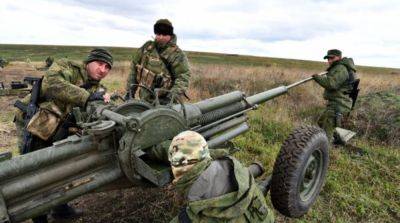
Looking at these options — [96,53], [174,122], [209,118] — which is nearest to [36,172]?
[174,122]

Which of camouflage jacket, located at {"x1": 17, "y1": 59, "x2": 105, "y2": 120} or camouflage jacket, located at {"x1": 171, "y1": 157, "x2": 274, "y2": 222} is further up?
camouflage jacket, located at {"x1": 17, "y1": 59, "x2": 105, "y2": 120}

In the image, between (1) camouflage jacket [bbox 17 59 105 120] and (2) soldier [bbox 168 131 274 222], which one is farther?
(1) camouflage jacket [bbox 17 59 105 120]

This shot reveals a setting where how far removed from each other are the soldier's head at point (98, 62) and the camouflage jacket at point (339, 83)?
4.25 metres

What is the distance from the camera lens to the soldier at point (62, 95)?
3602mm

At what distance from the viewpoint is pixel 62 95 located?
361 cm

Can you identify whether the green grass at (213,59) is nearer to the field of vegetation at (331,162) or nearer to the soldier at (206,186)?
the field of vegetation at (331,162)

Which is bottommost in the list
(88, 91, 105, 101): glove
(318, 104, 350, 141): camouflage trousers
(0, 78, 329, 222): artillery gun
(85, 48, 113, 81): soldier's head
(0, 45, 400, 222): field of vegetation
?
(0, 45, 400, 222): field of vegetation

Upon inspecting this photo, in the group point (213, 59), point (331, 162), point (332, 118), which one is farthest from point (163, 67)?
point (213, 59)

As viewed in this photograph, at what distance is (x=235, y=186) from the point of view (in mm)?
2375

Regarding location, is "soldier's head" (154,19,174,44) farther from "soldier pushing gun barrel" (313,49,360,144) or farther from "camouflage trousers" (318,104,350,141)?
"camouflage trousers" (318,104,350,141)

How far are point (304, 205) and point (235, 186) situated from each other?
2153mm

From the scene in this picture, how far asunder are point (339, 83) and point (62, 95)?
5.02 meters

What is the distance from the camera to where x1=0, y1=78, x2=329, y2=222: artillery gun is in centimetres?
257

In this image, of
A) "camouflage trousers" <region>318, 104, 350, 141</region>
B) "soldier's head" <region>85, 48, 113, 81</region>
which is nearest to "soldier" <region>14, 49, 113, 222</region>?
"soldier's head" <region>85, 48, 113, 81</region>
